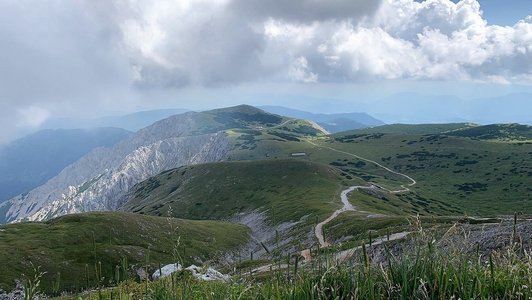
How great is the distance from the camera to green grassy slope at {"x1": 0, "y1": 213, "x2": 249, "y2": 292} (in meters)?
84.2

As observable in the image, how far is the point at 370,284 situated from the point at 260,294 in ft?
7.41

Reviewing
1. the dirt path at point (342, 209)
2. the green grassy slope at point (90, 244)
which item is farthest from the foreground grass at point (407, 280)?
the dirt path at point (342, 209)

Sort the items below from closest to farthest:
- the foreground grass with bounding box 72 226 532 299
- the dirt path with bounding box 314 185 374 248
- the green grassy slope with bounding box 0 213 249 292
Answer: the foreground grass with bounding box 72 226 532 299, the green grassy slope with bounding box 0 213 249 292, the dirt path with bounding box 314 185 374 248

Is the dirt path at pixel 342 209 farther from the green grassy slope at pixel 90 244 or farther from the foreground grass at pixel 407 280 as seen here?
the foreground grass at pixel 407 280

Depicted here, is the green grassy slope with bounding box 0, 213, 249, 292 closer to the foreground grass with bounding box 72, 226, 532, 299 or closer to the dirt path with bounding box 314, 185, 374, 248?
the dirt path with bounding box 314, 185, 374, 248

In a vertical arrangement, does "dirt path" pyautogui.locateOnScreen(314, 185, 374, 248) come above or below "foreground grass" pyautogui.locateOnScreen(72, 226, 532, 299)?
below

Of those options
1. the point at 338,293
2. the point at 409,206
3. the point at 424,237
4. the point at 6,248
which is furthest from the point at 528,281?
the point at 409,206

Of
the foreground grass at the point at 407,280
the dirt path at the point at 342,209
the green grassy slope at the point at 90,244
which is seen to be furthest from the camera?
the dirt path at the point at 342,209

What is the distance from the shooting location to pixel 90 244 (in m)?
103

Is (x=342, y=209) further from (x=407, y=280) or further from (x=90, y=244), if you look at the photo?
(x=407, y=280)

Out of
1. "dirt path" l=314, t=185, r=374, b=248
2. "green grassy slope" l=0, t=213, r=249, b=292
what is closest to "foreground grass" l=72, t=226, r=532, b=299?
"green grassy slope" l=0, t=213, r=249, b=292

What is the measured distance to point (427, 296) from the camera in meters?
6.80

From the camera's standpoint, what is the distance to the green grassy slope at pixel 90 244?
84250 millimetres

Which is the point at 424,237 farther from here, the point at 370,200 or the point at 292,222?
the point at 370,200
